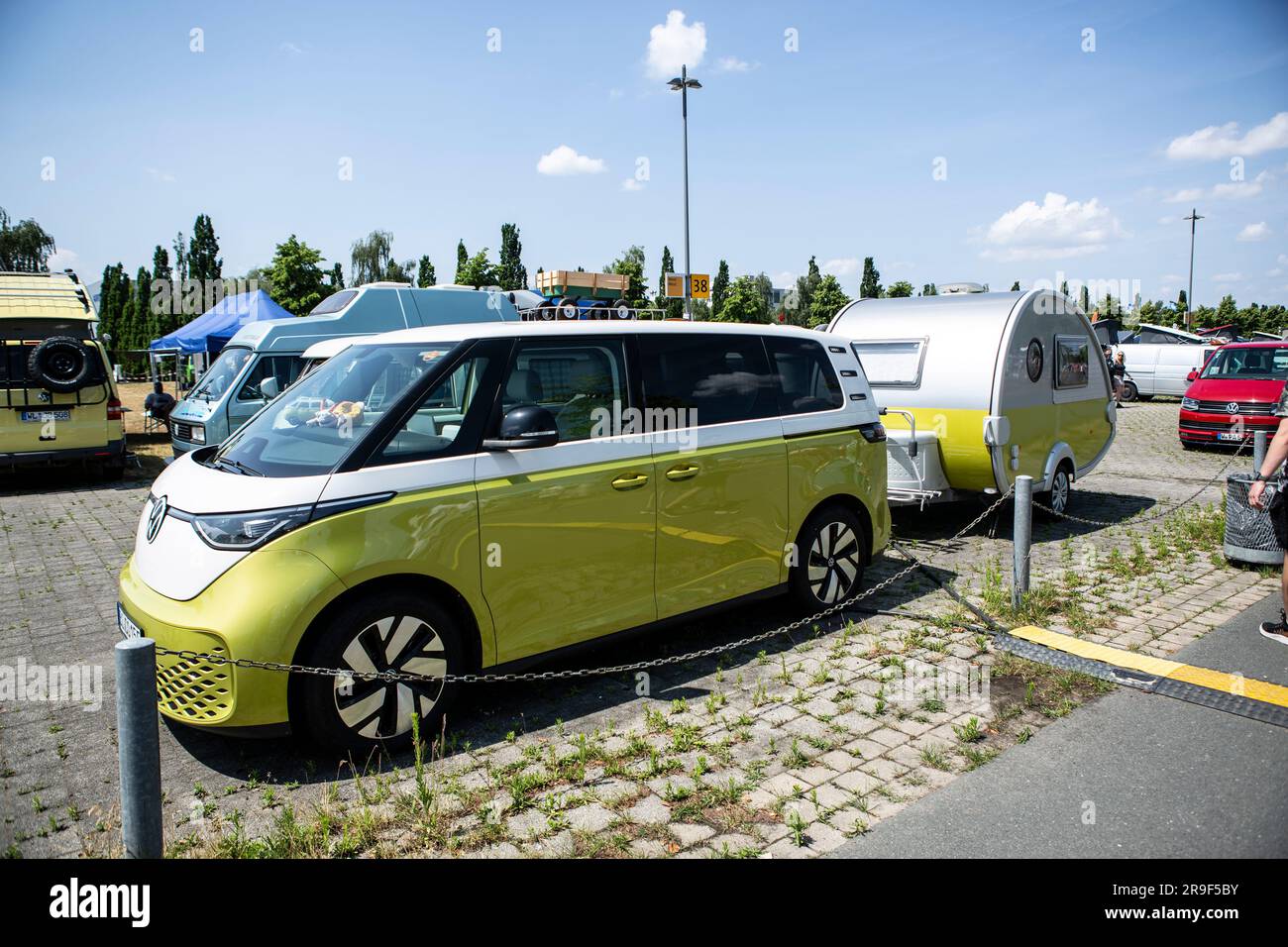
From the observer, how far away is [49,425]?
12750 mm

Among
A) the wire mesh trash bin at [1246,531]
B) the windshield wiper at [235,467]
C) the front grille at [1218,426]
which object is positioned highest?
the windshield wiper at [235,467]

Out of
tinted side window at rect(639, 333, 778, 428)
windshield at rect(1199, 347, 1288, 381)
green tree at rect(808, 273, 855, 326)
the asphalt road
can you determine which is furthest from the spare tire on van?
green tree at rect(808, 273, 855, 326)

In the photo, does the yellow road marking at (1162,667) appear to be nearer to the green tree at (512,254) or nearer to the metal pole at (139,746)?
the metal pole at (139,746)

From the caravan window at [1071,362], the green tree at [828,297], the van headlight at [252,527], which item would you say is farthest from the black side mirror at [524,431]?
the green tree at [828,297]

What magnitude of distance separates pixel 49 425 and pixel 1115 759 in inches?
548

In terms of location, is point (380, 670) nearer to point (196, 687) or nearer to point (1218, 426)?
point (196, 687)

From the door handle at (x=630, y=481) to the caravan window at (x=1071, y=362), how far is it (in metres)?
6.54

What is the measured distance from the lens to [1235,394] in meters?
15.9

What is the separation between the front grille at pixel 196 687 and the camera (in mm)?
3834

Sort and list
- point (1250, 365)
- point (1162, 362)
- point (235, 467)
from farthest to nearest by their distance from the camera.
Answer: point (1162, 362) → point (1250, 365) → point (235, 467)

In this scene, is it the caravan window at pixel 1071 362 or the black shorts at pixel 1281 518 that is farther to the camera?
the caravan window at pixel 1071 362

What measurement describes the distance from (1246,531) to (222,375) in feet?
43.2

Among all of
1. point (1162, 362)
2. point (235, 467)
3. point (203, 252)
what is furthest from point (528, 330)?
point (203, 252)
